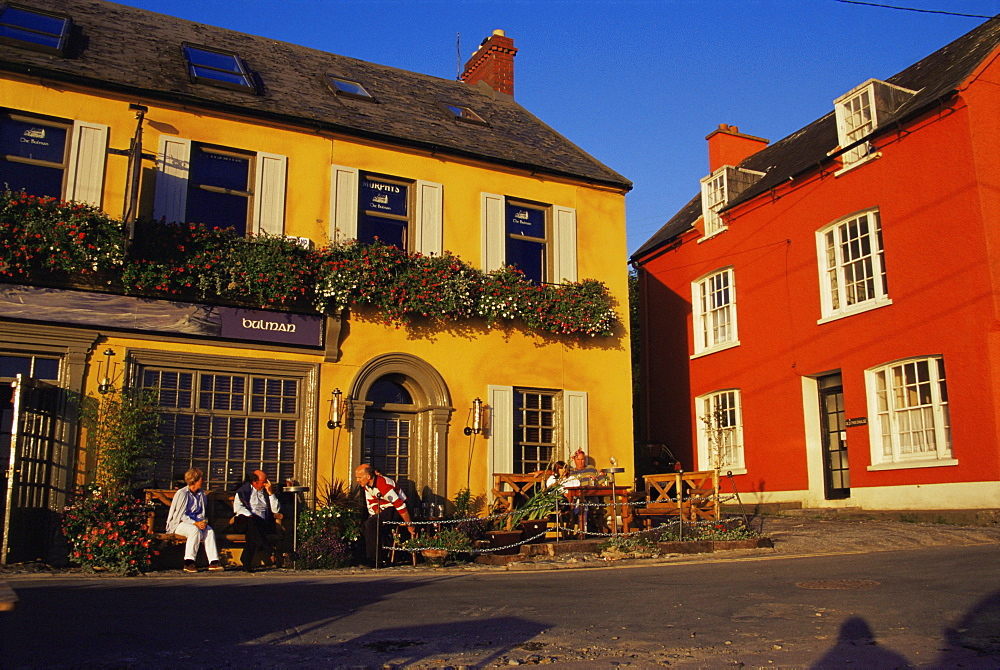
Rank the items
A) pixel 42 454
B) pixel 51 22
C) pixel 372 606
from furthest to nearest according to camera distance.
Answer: pixel 51 22, pixel 42 454, pixel 372 606

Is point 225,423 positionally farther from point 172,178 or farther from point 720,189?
point 720,189

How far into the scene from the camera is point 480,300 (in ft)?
50.0

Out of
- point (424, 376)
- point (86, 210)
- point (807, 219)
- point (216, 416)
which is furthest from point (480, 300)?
point (807, 219)

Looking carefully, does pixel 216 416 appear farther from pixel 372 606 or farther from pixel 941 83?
pixel 941 83

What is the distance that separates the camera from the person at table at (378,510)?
12.5 meters

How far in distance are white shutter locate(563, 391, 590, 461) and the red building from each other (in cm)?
292

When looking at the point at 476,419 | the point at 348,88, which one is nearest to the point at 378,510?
the point at 476,419

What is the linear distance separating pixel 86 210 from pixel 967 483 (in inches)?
554

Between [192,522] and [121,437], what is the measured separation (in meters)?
1.56

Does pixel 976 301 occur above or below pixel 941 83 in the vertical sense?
below

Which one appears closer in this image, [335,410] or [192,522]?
[192,522]

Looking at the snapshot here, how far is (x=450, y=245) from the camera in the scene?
15.7 meters

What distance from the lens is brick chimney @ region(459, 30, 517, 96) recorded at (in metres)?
21.1

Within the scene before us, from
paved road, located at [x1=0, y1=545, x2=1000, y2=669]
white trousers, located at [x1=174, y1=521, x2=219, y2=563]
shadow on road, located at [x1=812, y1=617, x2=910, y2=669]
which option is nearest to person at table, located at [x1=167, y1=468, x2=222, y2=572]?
white trousers, located at [x1=174, y1=521, x2=219, y2=563]
